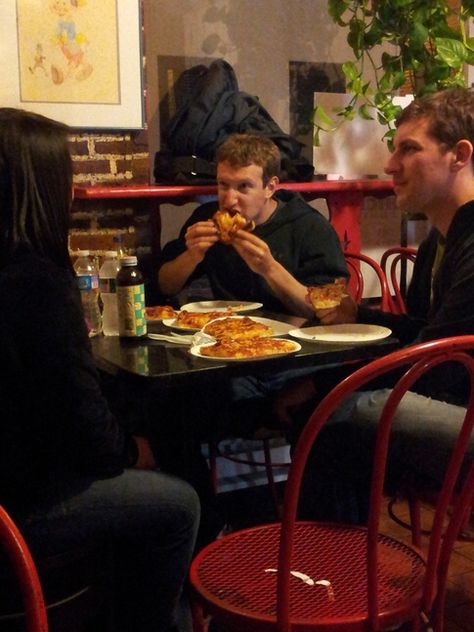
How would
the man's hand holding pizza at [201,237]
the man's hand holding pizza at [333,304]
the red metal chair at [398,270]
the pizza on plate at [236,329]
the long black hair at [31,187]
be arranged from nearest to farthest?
the long black hair at [31,187], the pizza on plate at [236,329], the man's hand holding pizza at [333,304], the man's hand holding pizza at [201,237], the red metal chair at [398,270]

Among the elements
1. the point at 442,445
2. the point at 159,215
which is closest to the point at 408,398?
the point at 442,445

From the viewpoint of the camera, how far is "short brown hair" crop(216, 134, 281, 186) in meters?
2.56

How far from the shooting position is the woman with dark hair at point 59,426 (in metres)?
1.30

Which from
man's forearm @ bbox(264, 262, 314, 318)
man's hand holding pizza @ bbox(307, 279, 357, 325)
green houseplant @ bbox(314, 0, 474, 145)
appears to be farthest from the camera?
green houseplant @ bbox(314, 0, 474, 145)

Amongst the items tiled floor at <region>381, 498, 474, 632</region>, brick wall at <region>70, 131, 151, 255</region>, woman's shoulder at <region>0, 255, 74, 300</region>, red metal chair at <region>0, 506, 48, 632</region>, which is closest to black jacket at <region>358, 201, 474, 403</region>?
tiled floor at <region>381, 498, 474, 632</region>

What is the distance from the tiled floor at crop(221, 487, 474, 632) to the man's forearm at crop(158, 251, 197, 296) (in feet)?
2.80

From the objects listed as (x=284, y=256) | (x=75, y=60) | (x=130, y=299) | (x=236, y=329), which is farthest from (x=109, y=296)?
(x=75, y=60)

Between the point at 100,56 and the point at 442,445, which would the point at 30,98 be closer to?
the point at 100,56

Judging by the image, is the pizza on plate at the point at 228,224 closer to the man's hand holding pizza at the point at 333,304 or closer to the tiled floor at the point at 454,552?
the man's hand holding pizza at the point at 333,304

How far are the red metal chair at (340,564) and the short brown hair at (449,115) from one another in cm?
84

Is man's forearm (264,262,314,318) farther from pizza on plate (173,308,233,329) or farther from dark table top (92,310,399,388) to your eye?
dark table top (92,310,399,388)

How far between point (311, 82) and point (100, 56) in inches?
42.0

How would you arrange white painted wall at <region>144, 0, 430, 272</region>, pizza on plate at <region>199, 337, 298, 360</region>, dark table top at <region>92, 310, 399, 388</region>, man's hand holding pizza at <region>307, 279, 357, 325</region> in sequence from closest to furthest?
dark table top at <region>92, 310, 399, 388</region>, pizza on plate at <region>199, 337, 298, 360</region>, man's hand holding pizza at <region>307, 279, 357, 325</region>, white painted wall at <region>144, 0, 430, 272</region>

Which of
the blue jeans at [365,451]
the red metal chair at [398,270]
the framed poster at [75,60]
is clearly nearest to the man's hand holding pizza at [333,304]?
the blue jeans at [365,451]
